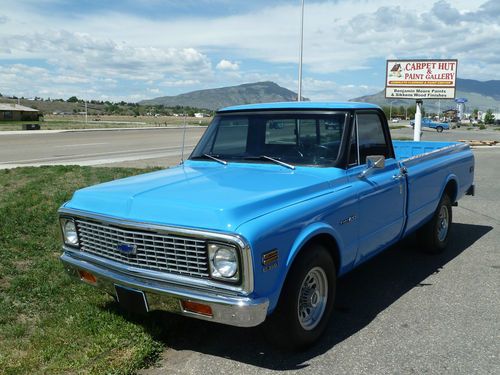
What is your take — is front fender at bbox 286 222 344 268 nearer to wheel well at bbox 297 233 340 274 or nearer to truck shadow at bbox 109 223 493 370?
wheel well at bbox 297 233 340 274

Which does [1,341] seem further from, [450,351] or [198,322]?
[450,351]

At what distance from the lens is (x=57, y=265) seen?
5023 mm

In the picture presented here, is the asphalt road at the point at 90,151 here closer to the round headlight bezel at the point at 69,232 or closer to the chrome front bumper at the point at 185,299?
the round headlight bezel at the point at 69,232

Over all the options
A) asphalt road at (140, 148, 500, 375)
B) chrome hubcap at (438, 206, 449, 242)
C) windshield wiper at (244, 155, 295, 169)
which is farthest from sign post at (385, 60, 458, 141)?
windshield wiper at (244, 155, 295, 169)

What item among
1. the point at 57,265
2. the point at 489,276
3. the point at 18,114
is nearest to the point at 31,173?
the point at 57,265

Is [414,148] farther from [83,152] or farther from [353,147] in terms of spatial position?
[83,152]

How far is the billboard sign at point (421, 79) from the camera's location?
22.2m

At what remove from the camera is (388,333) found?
12.5 feet

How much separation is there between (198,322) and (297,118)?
1962mm

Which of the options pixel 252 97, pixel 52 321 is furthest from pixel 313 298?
pixel 252 97

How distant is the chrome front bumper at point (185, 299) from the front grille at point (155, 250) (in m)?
0.10

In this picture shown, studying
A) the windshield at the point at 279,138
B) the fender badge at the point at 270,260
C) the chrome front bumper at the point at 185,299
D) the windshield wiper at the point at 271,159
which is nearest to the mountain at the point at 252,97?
the windshield at the point at 279,138

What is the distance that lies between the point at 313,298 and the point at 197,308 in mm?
993

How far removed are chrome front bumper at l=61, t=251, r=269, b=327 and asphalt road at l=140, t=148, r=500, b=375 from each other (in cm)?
51
